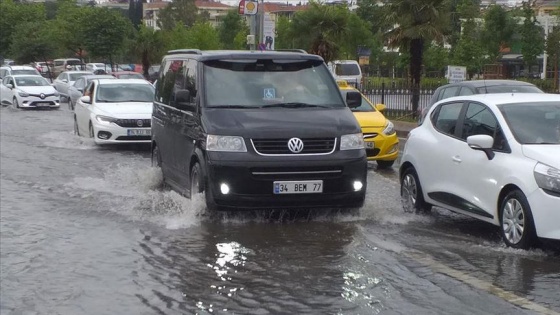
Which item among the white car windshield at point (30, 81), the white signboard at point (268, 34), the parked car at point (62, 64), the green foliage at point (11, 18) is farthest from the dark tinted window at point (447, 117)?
the green foliage at point (11, 18)

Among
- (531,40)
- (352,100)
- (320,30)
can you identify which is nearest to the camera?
(352,100)

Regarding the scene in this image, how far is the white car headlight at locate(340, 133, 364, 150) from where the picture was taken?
10.2 metres

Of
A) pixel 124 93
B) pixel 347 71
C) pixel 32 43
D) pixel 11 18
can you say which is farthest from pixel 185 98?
pixel 11 18

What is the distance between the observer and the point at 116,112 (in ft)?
66.3

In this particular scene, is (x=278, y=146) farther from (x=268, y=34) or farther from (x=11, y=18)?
(x=11, y=18)

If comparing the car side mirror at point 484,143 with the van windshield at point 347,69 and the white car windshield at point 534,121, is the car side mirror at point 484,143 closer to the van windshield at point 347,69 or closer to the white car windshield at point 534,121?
the white car windshield at point 534,121

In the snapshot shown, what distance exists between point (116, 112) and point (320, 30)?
63.9 ft

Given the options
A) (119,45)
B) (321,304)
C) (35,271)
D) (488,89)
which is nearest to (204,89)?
(35,271)

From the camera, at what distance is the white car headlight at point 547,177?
329 inches

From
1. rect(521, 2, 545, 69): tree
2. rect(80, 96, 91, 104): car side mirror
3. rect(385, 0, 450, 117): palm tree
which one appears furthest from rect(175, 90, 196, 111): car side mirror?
rect(521, 2, 545, 69): tree

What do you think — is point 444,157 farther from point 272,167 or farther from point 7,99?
point 7,99

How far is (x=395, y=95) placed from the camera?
2909 centimetres

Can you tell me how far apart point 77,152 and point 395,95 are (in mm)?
12315

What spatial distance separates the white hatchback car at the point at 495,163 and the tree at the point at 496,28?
45.5 metres
